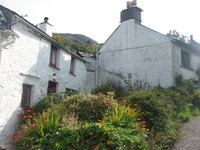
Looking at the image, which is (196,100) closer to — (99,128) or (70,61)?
(70,61)

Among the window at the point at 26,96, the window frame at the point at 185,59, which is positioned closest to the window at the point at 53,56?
the window at the point at 26,96

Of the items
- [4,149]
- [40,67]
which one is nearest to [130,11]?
[40,67]

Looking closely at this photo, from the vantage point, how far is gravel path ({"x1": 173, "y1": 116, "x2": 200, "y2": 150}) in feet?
20.0

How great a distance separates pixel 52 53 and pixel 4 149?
866 cm

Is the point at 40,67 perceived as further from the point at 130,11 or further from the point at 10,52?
the point at 130,11

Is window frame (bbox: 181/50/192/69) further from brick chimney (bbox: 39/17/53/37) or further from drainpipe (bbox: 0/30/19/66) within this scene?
drainpipe (bbox: 0/30/19/66)

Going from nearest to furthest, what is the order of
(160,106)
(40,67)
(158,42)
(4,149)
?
1. (4,149)
2. (160,106)
3. (40,67)
4. (158,42)

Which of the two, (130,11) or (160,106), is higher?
(130,11)

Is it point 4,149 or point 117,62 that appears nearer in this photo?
point 4,149

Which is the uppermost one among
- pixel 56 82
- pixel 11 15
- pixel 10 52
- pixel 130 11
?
pixel 130 11

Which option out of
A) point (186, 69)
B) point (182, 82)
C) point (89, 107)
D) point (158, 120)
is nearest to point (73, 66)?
point (182, 82)

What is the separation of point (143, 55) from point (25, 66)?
9.35 meters

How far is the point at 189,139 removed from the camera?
22.1 ft

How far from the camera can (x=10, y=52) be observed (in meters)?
9.64
